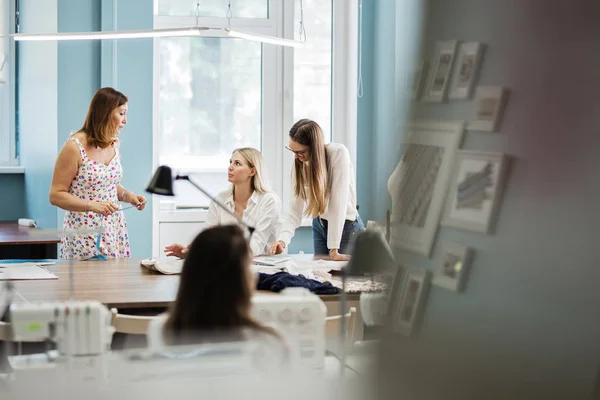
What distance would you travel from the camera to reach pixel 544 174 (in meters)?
0.35

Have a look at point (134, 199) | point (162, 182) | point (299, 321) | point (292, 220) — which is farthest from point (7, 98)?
point (299, 321)

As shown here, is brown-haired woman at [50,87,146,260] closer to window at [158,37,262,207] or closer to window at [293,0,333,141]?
window at [158,37,262,207]

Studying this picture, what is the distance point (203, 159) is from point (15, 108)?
80 cm

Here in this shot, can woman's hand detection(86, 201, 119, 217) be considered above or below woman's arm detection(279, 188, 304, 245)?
above

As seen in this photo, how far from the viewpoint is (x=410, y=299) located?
0.35 meters

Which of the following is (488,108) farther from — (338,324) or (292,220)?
(292,220)

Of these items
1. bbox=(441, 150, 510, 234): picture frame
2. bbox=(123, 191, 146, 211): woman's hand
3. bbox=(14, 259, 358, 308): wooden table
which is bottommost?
bbox=(123, 191, 146, 211): woman's hand

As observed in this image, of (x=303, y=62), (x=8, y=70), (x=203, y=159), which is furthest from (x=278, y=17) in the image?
(x=8, y=70)

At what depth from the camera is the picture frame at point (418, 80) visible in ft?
1.13

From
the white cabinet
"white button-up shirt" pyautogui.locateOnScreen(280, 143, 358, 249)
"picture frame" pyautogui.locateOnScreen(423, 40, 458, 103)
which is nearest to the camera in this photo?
"picture frame" pyautogui.locateOnScreen(423, 40, 458, 103)

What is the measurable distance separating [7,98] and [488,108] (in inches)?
128

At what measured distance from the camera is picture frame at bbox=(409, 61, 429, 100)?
344 mm

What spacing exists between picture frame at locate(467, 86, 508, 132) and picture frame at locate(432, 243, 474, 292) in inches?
2.0

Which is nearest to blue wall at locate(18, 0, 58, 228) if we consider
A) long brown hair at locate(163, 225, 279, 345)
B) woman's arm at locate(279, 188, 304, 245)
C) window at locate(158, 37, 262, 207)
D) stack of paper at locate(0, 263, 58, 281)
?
window at locate(158, 37, 262, 207)
